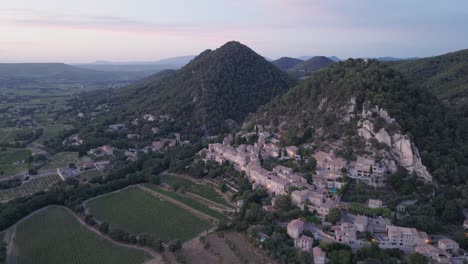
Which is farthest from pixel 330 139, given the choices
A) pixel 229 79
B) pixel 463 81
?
pixel 463 81

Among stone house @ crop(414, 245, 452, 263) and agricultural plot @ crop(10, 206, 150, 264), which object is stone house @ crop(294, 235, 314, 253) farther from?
agricultural plot @ crop(10, 206, 150, 264)

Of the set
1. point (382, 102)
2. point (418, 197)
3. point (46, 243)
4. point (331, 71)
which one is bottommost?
point (46, 243)

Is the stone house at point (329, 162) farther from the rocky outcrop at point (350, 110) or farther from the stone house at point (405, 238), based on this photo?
the stone house at point (405, 238)

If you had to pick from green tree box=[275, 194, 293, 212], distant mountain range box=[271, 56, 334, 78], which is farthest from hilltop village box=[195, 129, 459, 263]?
distant mountain range box=[271, 56, 334, 78]

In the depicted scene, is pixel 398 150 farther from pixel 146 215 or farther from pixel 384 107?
pixel 146 215

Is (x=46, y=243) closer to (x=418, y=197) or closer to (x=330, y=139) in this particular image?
(x=330, y=139)

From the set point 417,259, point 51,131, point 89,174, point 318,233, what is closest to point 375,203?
point 318,233

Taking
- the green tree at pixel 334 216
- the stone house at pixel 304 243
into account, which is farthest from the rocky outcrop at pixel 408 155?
the stone house at pixel 304 243
